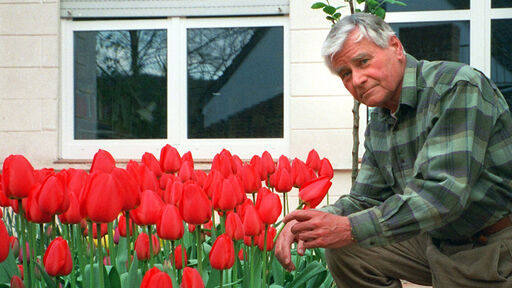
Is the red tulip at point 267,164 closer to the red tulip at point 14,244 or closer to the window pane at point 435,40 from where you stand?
the red tulip at point 14,244

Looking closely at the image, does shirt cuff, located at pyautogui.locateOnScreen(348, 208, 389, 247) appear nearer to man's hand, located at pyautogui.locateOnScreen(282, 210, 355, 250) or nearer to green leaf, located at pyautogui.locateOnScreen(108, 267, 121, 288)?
man's hand, located at pyautogui.locateOnScreen(282, 210, 355, 250)

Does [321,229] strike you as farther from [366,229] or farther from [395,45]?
[395,45]

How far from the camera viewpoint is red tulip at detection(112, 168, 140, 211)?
5.01ft

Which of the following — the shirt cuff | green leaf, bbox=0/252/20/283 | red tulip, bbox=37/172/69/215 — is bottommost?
green leaf, bbox=0/252/20/283

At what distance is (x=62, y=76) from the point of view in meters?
5.37

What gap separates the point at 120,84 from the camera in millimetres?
5414

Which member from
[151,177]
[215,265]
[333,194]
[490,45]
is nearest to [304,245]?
[215,265]

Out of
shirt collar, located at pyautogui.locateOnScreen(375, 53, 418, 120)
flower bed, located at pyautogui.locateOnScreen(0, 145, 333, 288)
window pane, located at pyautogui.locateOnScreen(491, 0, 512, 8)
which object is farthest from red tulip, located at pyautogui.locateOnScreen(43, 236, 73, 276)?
window pane, located at pyautogui.locateOnScreen(491, 0, 512, 8)

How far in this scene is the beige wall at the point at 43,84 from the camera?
16.6ft

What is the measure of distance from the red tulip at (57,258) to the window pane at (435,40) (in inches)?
154

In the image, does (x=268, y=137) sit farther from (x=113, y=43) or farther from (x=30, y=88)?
(x=30, y=88)

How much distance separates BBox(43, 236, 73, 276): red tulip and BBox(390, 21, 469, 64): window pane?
3.90 meters

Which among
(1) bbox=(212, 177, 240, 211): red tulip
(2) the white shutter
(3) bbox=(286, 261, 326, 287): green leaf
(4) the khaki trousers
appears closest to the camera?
(1) bbox=(212, 177, 240, 211): red tulip

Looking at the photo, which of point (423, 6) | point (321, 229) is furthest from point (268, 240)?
point (423, 6)
